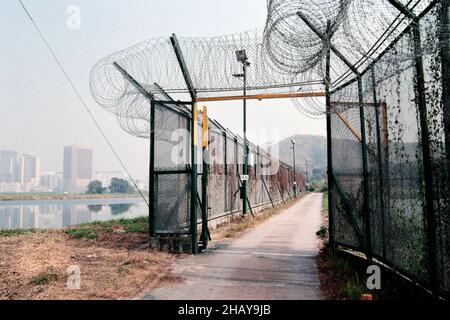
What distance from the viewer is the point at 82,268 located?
6.39 meters

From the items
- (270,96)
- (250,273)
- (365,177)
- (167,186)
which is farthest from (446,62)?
(167,186)

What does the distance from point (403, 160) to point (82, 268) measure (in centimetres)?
520

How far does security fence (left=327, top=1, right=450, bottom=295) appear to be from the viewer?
146 inches

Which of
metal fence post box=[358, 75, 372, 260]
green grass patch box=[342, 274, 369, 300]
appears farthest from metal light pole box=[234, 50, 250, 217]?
green grass patch box=[342, 274, 369, 300]

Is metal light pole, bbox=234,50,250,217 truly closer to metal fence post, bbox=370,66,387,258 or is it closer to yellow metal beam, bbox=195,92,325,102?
yellow metal beam, bbox=195,92,325,102

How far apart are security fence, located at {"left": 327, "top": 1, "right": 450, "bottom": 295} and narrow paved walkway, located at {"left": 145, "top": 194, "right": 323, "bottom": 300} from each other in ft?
3.64

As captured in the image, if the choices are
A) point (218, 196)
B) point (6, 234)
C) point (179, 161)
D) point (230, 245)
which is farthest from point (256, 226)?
point (6, 234)

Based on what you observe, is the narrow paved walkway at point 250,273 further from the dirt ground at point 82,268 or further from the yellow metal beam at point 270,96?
the yellow metal beam at point 270,96

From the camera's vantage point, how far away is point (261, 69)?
299 inches

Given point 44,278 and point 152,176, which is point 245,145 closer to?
point 152,176

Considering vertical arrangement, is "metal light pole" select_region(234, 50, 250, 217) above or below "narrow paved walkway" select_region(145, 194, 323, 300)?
above

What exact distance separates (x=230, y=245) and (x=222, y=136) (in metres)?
5.40

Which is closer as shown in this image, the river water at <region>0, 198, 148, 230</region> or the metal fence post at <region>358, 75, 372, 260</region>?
the metal fence post at <region>358, 75, 372, 260</region>

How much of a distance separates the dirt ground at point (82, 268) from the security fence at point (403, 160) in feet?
10.3
